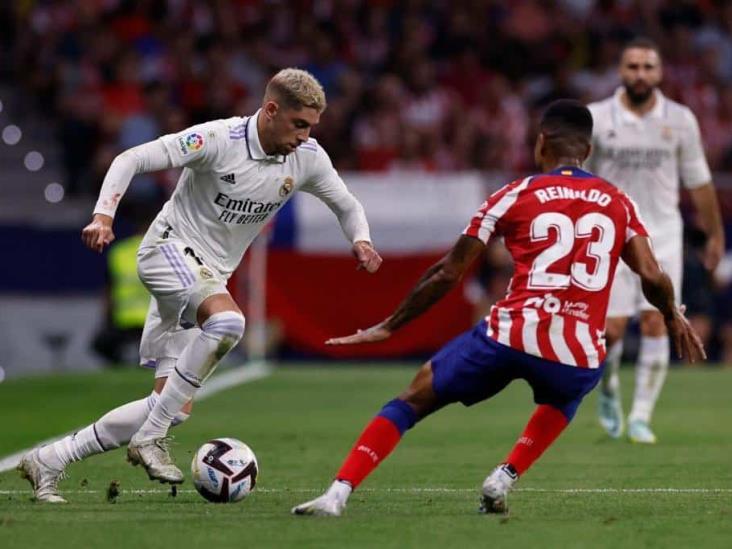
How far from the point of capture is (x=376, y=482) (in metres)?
8.72

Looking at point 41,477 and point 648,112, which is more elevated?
point 648,112

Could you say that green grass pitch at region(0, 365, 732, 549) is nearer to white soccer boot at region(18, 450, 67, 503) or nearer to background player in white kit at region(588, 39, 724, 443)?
white soccer boot at region(18, 450, 67, 503)

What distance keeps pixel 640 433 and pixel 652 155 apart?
189cm

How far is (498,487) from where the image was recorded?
7105 mm

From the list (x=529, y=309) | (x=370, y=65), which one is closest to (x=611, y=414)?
(x=529, y=309)

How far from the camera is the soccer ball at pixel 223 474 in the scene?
7.67 metres

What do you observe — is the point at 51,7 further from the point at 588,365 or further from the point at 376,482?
the point at 588,365

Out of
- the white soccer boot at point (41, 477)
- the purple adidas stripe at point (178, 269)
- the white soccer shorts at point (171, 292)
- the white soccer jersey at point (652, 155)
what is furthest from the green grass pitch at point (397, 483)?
the white soccer jersey at point (652, 155)

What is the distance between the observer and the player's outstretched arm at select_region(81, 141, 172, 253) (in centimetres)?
736

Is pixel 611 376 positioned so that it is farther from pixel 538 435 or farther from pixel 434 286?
pixel 434 286

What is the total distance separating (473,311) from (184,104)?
443 cm

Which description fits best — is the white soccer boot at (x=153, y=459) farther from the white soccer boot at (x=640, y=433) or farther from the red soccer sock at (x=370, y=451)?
the white soccer boot at (x=640, y=433)

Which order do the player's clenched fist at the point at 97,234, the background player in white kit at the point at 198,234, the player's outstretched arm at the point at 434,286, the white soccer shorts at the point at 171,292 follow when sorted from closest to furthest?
the player's outstretched arm at the point at 434,286
the player's clenched fist at the point at 97,234
the background player in white kit at the point at 198,234
the white soccer shorts at the point at 171,292

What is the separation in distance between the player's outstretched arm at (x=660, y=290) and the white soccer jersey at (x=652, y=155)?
4021 millimetres
